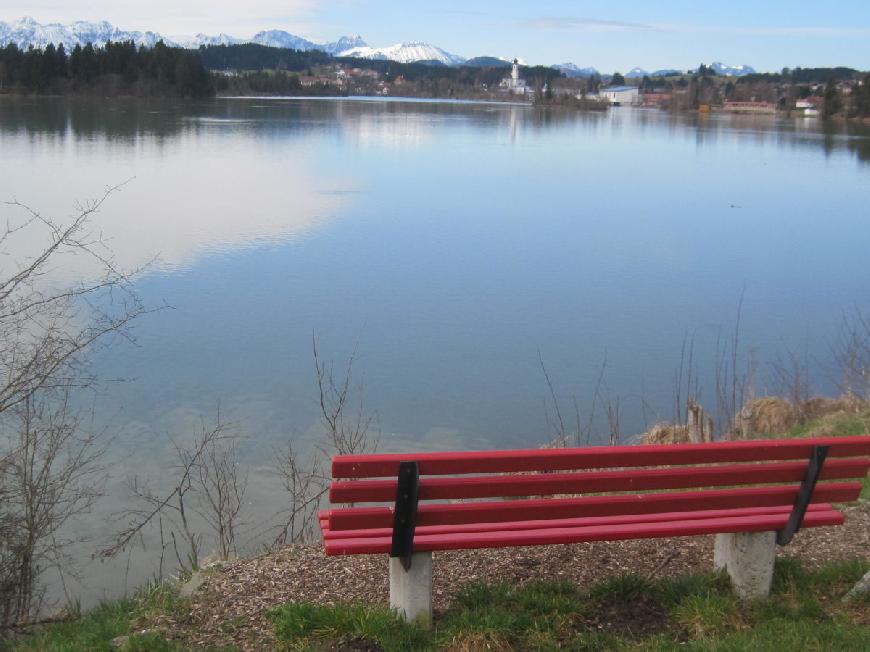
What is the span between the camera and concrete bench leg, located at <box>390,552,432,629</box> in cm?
371

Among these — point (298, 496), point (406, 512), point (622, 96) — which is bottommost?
point (298, 496)

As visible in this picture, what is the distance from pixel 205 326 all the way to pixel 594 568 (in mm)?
9469

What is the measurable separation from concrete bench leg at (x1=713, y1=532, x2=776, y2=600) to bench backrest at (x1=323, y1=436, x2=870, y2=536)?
0.15m

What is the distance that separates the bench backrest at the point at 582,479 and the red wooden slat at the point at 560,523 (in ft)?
0.09

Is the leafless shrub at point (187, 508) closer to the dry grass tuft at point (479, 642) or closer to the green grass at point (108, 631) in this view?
the green grass at point (108, 631)

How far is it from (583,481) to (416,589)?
79 cm

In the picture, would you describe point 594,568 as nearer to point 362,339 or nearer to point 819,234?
point 362,339

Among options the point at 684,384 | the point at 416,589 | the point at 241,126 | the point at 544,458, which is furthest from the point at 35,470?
the point at 241,126

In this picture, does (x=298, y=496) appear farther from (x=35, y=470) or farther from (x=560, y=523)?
(x=560, y=523)

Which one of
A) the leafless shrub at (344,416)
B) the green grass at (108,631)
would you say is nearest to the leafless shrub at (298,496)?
the leafless shrub at (344,416)

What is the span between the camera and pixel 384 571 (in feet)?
14.7

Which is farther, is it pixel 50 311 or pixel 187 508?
pixel 50 311

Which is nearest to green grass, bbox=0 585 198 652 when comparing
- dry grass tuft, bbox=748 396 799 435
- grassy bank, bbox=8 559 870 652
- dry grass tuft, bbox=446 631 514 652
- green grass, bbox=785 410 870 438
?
grassy bank, bbox=8 559 870 652

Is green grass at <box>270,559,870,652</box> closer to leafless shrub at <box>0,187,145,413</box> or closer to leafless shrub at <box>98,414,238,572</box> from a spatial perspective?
leafless shrub at <box>98,414,238,572</box>
